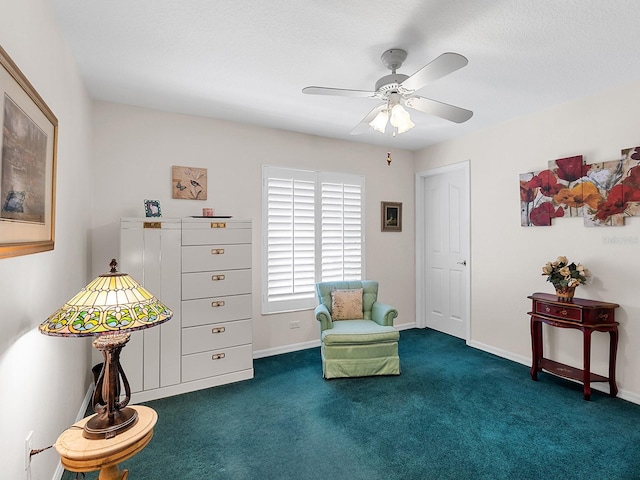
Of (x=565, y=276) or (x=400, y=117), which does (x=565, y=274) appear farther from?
(x=400, y=117)

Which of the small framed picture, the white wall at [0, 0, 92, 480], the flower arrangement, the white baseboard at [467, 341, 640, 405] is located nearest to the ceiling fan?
the white wall at [0, 0, 92, 480]

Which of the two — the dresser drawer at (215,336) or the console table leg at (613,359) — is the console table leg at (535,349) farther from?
the dresser drawer at (215,336)

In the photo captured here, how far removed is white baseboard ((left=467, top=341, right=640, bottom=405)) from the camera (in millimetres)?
2730

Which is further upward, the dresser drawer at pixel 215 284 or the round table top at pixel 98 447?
the dresser drawer at pixel 215 284

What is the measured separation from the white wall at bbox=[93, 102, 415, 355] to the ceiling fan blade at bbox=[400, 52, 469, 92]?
219 centimetres

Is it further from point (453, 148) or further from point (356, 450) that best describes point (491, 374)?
point (453, 148)

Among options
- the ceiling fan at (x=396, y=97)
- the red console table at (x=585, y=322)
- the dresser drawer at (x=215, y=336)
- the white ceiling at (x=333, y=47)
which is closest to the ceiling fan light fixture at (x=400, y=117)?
the ceiling fan at (x=396, y=97)

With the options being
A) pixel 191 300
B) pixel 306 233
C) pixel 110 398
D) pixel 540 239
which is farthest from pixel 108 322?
pixel 540 239

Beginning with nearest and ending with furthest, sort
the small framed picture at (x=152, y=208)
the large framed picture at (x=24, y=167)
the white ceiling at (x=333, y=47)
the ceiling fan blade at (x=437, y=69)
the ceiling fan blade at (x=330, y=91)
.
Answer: the large framed picture at (x=24, y=167), the ceiling fan blade at (x=437, y=69), the white ceiling at (x=333, y=47), the ceiling fan blade at (x=330, y=91), the small framed picture at (x=152, y=208)

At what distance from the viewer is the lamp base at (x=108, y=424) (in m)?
1.38

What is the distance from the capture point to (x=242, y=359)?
318 centimetres

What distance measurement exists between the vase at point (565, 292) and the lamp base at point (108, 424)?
3.33m

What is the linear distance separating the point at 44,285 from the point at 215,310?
1.51 meters

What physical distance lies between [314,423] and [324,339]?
82cm
